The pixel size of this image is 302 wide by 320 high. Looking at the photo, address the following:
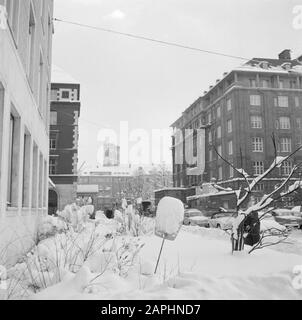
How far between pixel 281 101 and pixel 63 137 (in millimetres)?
29094

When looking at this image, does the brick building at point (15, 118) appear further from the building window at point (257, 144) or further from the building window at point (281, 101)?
the building window at point (281, 101)

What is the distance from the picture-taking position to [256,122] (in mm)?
52000

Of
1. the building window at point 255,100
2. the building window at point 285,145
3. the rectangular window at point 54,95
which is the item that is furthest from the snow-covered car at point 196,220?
the building window at point 285,145

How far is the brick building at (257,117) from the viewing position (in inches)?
1986

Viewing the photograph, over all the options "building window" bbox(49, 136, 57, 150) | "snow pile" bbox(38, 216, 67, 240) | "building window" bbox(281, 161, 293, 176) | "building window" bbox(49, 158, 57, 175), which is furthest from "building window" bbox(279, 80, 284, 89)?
"snow pile" bbox(38, 216, 67, 240)

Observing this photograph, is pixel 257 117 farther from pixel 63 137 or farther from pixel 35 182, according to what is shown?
pixel 35 182

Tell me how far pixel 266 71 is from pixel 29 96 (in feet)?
157

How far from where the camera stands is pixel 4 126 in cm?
657

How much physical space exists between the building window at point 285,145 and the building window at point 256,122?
3.78m

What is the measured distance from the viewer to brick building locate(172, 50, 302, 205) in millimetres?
50438

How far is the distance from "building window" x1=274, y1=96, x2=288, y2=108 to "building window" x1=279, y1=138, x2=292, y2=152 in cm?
454

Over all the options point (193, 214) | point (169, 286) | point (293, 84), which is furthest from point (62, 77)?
point (169, 286)
